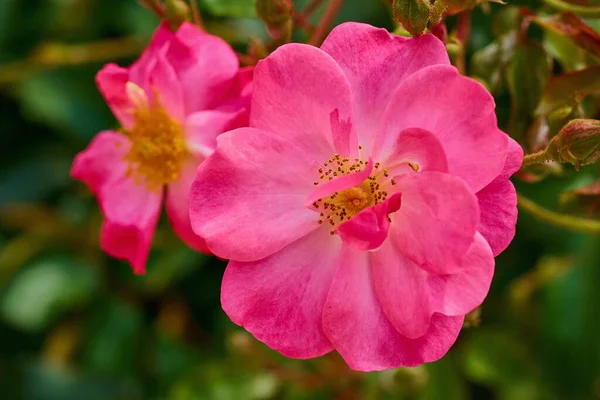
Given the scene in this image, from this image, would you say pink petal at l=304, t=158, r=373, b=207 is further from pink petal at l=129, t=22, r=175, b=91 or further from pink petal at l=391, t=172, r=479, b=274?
pink petal at l=129, t=22, r=175, b=91

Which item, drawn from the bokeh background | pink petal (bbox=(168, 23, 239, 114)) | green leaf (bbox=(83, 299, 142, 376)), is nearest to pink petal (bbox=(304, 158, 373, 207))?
pink petal (bbox=(168, 23, 239, 114))

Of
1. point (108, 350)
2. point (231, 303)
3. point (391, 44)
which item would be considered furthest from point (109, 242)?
point (108, 350)

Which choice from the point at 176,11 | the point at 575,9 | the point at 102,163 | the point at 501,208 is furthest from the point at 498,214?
the point at 102,163

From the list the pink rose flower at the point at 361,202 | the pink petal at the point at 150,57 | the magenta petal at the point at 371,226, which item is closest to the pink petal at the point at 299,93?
the pink rose flower at the point at 361,202

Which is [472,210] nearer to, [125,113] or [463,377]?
[125,113]

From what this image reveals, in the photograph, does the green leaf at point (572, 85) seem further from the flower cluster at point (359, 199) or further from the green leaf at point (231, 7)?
the green leaf at point (231, 7)
